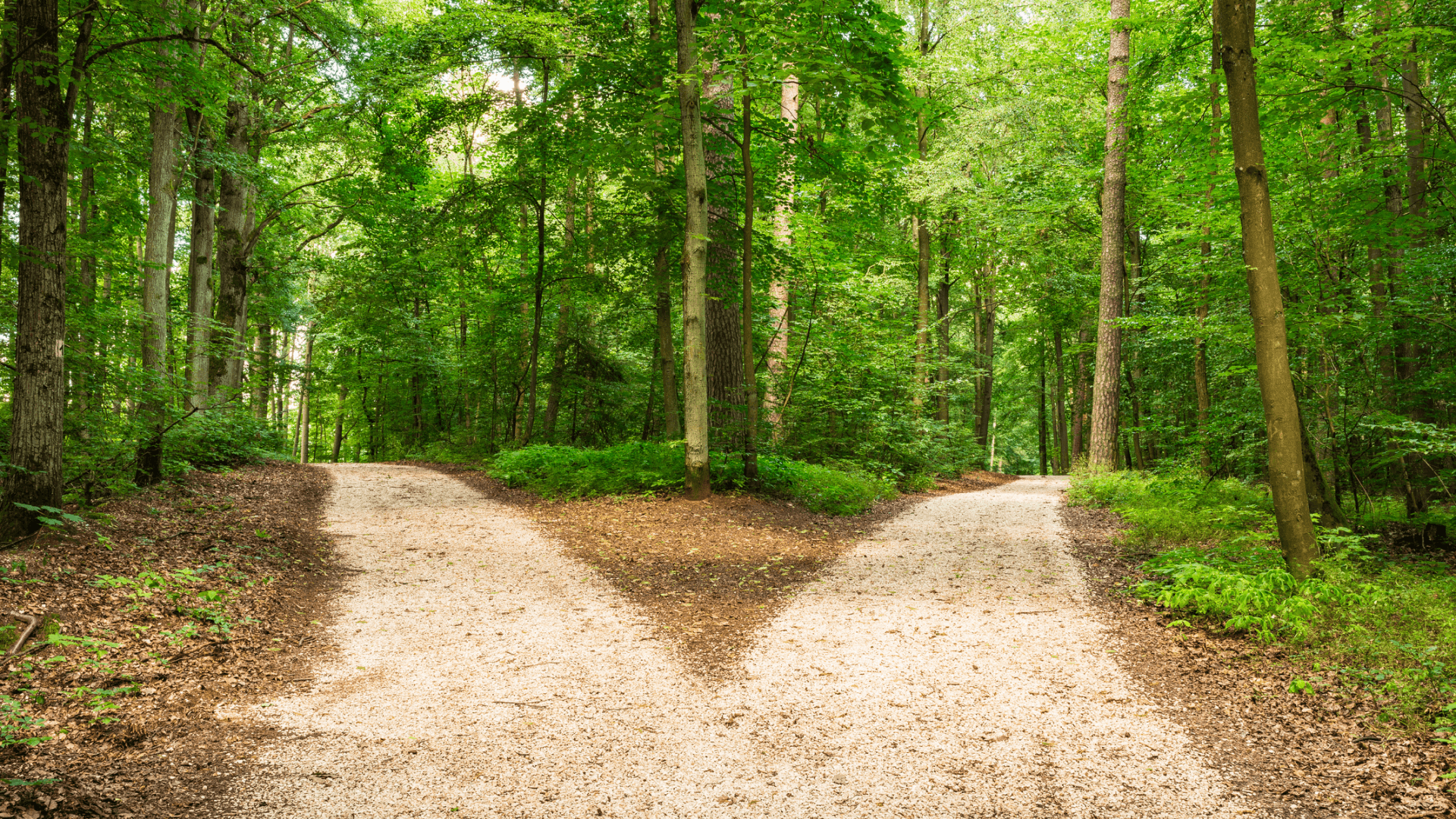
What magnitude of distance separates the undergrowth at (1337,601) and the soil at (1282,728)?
140 millimetres

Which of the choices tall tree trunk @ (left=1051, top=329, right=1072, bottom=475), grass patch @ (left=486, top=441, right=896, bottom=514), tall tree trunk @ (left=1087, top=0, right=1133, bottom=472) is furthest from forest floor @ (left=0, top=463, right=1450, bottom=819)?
tall tree trunk @ (left=1051, top=329, right=1072, bottom=475)

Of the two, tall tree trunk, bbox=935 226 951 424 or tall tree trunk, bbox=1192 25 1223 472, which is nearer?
tall tree trunk, bbox=1192 25 1223 472

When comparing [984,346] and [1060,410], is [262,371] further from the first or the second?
[1060,410]

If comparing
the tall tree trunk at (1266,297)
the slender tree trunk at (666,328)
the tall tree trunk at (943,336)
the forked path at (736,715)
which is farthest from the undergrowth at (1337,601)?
the tall tree trunk at (943,336)

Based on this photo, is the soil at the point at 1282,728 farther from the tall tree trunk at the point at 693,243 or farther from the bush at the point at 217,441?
the bush at the point at 217,441

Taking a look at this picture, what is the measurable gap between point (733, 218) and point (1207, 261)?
21.4ft

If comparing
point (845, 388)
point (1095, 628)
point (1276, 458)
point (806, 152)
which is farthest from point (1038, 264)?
point (1095, 628)

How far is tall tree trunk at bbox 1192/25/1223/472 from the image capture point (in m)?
7.41

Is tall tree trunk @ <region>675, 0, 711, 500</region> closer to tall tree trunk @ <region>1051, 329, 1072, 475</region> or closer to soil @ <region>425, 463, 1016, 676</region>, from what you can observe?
soil @ <region>425, 463, 1016, 676</region>

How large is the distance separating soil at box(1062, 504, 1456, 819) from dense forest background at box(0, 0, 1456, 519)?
3189 mm

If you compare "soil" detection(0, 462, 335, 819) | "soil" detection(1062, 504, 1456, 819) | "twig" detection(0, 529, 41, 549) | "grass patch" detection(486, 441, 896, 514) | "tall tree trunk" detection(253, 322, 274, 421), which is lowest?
"soil" detection(1062, 504, 1456, 819)

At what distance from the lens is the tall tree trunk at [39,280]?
215 inches

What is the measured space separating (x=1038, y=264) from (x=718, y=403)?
510 inches

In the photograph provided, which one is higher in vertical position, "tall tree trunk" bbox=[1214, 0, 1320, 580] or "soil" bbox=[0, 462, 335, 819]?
"tall tree trunk" bbox=[1214, 0, 1320, 580]
